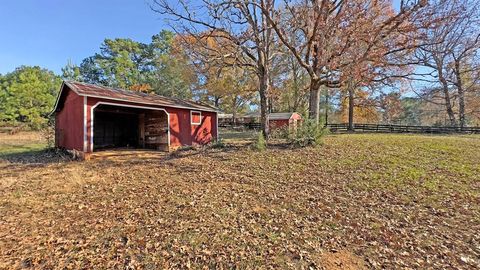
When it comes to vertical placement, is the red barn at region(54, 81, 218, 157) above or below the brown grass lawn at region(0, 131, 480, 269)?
above

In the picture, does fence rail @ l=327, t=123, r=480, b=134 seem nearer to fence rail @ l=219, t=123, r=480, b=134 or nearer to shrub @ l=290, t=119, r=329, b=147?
fence rail @ l=219, t=123, r=480, b=134

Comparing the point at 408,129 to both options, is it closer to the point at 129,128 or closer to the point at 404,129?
the point at 404,129

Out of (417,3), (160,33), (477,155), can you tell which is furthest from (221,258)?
(160,33)

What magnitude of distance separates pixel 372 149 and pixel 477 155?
3494mm

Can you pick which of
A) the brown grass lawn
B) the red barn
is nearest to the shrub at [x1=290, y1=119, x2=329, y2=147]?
the brown grass lawn

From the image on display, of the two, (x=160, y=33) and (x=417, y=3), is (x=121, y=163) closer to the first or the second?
(x=417, y=3)

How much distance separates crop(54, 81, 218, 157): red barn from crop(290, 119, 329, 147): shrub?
6512mm

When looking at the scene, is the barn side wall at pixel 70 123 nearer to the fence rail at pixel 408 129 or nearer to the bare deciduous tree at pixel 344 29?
the bare deciduous tree at pixel 344 29

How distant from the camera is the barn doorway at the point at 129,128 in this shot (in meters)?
14.1

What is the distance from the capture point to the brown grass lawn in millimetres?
3275

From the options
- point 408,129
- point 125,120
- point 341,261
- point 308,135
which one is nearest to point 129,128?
point 125,120

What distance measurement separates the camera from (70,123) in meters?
11.9

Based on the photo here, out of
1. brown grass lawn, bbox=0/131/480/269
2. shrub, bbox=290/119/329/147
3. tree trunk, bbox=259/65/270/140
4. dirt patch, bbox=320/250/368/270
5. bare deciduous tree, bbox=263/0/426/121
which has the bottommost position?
dirt patch, bbox=320/250/368/270

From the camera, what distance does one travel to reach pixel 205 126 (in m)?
15.8
